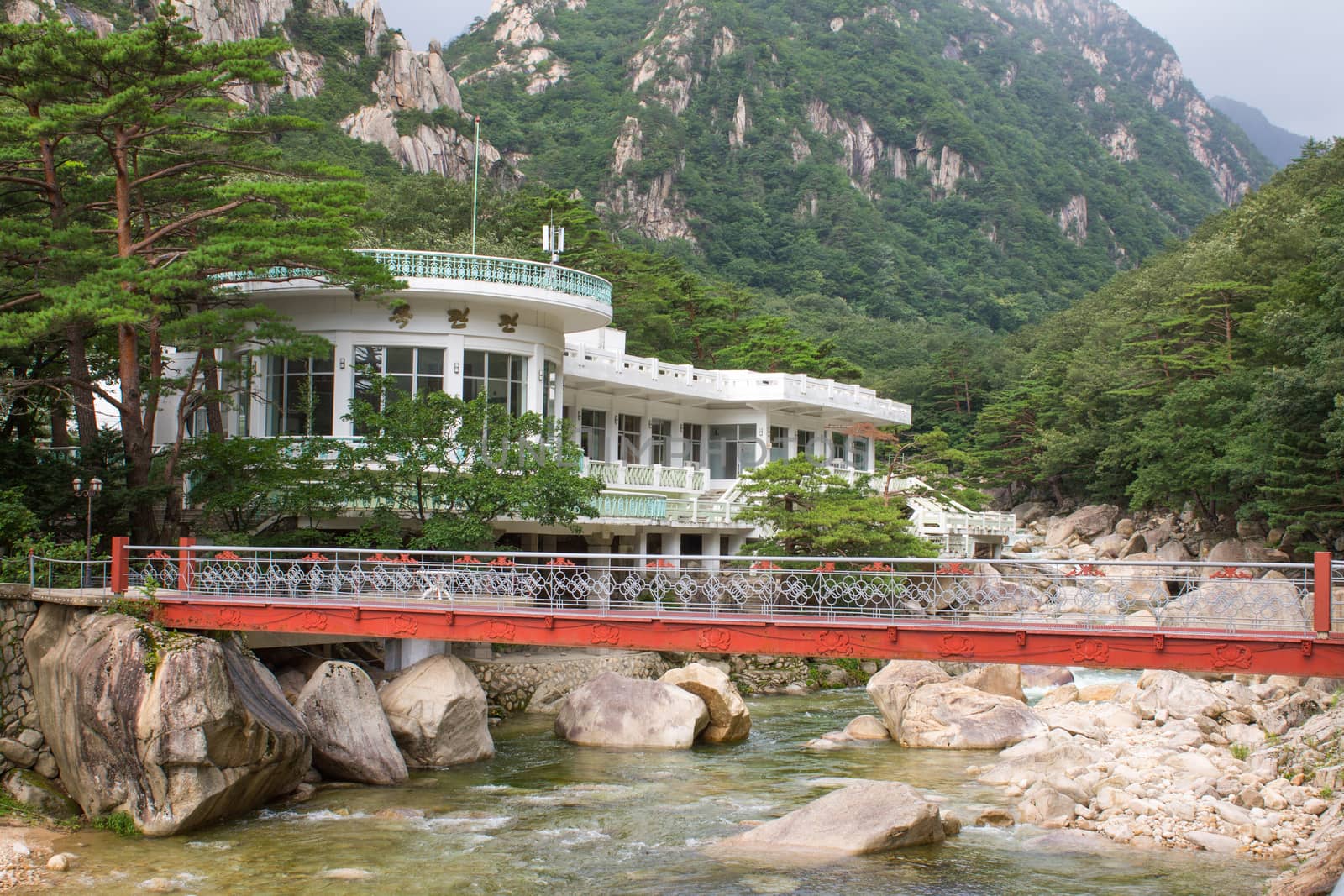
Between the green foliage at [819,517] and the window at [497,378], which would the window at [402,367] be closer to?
the window at [497,378]

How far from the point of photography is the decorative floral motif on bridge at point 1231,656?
14898 mm

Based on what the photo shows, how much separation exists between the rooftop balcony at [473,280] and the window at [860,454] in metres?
21.2

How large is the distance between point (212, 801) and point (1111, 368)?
45.4 m

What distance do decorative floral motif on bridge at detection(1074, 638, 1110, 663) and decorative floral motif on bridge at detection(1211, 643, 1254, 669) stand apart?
1206 millimetres

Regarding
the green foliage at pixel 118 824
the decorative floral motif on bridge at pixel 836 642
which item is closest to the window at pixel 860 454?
the decorative floral motif on bridge at pixel 836 642

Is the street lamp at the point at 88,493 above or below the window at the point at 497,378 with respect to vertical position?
below

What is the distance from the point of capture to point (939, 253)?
125 m

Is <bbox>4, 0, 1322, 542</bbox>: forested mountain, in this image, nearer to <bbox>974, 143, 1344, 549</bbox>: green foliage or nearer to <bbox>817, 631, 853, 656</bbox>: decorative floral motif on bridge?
<bbox>974, 143, 1344, 549</bbox>: green foliage

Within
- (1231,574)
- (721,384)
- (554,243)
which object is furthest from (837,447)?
(1231,574)

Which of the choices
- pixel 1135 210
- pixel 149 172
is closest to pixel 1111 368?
pixel 149 172

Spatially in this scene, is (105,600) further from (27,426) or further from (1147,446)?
(1147,446)

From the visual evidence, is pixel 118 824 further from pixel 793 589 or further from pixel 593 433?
pixel 593 433

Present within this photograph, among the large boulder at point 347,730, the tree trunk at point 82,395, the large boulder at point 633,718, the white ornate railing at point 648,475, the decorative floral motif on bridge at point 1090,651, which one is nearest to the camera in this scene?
the decorative floral motif on bridge at point 1090,651

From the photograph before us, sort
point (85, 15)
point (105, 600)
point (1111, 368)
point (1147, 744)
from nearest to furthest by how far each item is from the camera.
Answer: point (105, 600) → point (1147, 744) → point (1111, 368) → point (85, 15)
